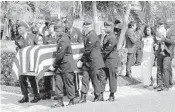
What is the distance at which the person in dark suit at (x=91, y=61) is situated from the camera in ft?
28.6

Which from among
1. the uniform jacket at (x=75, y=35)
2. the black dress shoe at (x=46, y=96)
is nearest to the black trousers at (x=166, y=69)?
the uniform jacket at (x=75, y=35)

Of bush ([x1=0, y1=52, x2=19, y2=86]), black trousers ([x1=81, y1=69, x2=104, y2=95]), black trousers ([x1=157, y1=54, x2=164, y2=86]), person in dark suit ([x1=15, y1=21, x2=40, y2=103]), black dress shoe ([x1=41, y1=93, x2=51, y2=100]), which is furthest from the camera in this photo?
bush ([x1=0, y1=52, x2=19, y2=86])

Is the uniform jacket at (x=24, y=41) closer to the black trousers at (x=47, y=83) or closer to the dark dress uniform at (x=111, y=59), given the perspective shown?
the black trousers at (x=47, y=83)

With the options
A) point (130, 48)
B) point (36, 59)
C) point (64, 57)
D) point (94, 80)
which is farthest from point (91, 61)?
point (130, 48)

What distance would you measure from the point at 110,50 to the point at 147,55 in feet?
8.00

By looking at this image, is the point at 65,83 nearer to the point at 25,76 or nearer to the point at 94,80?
the point at 94,80

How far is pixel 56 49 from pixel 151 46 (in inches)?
130

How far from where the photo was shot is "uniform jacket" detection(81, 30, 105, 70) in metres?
8.70

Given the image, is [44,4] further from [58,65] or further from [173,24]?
[58,65]

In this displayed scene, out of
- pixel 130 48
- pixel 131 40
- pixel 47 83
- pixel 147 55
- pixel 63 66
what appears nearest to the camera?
pixel 63 66

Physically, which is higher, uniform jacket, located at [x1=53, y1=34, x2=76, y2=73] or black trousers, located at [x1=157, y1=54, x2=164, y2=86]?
uniform jacket, located at [x1=53, y1=34, x2=76, y2=73]

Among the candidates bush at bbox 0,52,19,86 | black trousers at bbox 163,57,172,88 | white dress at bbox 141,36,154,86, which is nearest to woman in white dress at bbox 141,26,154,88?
white dress at bbox 141,36,154,86

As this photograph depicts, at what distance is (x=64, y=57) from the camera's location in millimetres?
8469

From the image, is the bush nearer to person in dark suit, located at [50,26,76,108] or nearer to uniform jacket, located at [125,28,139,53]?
person in dark suit, located at [50,26,76,108]
